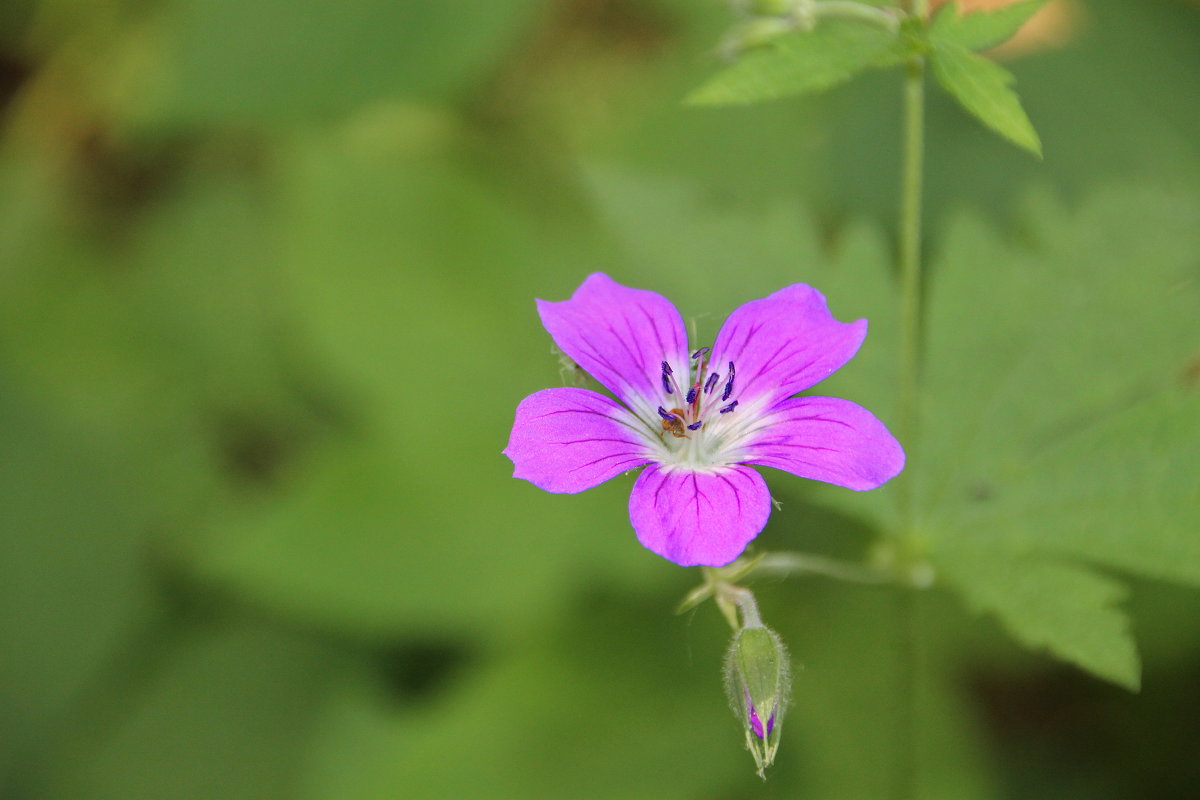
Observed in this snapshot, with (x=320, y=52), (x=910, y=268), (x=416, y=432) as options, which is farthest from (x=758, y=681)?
(x=320, y=52)

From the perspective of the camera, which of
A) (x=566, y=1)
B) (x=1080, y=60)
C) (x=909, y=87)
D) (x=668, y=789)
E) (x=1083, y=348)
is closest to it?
(x=909, y=87)

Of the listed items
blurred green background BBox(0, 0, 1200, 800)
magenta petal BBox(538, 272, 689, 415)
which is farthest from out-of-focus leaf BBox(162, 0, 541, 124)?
magenta petal BBox(538, 272, 689, 415)

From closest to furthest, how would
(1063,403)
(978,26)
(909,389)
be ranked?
(978,26), (909,389), (1063,403)

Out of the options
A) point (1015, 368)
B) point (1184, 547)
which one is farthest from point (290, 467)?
point (1184, 547)

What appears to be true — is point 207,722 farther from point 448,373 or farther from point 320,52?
point 320,52

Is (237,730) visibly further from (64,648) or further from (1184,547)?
(1184,547)

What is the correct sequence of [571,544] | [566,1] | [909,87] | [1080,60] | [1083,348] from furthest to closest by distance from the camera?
[566,1]
[1080,60]
[571,544]
[1083,348]
[909,87]

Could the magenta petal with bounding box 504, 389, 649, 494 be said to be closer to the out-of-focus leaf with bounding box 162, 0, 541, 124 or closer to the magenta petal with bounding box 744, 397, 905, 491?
the magenta petal with bounding box 744, 397, 905, 491
